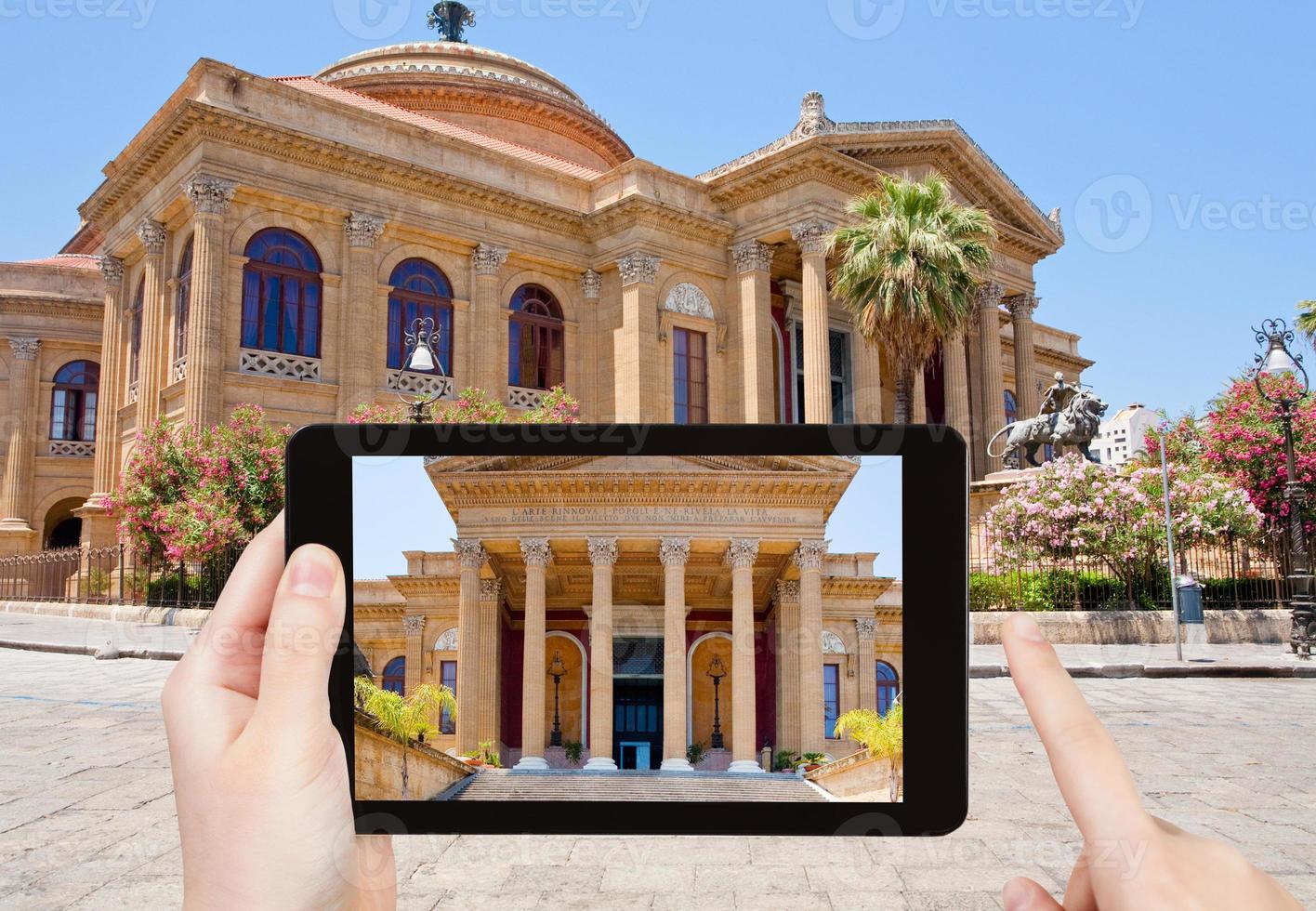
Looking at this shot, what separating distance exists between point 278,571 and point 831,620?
95cm

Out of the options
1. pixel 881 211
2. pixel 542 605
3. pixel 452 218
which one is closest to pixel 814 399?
pixel 881 211

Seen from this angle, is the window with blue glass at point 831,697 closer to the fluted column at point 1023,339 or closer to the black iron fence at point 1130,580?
the black iron fence at point 1130,580

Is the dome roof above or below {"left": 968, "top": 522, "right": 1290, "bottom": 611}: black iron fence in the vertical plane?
above

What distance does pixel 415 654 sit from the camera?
6.62 ft

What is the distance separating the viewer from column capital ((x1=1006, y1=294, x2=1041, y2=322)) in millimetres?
37375

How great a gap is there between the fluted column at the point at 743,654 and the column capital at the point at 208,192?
2484cm

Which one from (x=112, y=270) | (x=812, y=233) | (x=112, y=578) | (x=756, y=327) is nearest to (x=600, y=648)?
(x=112, y=578)

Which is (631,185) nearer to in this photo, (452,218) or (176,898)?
(452,218)

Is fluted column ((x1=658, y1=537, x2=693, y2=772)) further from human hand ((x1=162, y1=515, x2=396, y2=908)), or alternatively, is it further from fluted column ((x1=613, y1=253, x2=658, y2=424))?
fluted column ((x1=613, y1=253, x2=658, y2=424))

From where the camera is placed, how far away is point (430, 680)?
213cm

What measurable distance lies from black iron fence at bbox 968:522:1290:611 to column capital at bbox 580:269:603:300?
14703 mm

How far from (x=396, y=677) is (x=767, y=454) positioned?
2.81 feet

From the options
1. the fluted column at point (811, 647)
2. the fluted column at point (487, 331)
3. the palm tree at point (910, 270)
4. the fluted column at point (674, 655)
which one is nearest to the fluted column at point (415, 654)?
the fluted column at point (674, 655)

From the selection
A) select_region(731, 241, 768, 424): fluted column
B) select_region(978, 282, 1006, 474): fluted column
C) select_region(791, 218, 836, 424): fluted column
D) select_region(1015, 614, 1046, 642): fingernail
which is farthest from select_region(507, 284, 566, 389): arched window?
select_region(1015, 614, 1046, 642): fingernail
